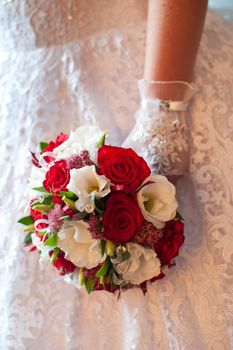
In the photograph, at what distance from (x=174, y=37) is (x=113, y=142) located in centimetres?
21

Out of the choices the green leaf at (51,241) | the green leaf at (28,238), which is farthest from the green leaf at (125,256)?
the green leaf at (28,238)

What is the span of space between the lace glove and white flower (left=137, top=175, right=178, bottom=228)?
0.23ft

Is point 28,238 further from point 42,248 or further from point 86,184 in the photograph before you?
point 86,184

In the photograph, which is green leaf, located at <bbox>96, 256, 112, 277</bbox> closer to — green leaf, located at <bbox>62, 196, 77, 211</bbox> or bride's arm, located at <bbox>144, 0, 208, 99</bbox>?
green leaf, located at <bbox>62, 196, 77, 211</bbox>

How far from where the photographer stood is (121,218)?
56 centimetres

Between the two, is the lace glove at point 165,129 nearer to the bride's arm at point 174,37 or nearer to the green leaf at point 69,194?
the bride's arm at point 174,37

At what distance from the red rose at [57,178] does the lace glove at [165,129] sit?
5.6 inches

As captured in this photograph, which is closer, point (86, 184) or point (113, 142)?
point (86, 184)

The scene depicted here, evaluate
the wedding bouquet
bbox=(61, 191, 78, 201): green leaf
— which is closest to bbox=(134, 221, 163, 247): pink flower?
the wedding bouquet

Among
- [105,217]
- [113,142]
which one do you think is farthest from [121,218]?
[113,142]

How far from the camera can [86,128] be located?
657mm

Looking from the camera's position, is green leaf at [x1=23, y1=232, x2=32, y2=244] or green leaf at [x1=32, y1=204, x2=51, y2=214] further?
green leaf at [x1=23, y1=232, x2=32, y2=244]

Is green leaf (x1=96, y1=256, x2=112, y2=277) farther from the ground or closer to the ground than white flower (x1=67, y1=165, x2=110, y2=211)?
closer to the ground

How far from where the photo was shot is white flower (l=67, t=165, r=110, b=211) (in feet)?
1.84
